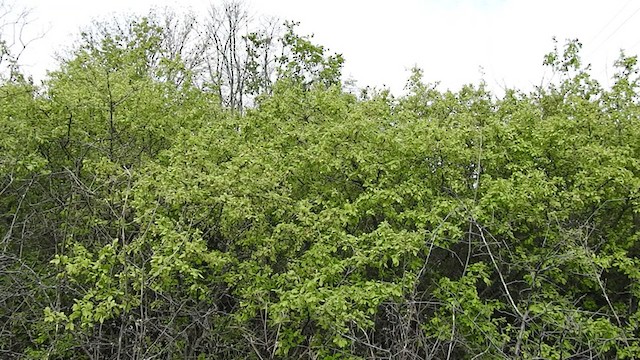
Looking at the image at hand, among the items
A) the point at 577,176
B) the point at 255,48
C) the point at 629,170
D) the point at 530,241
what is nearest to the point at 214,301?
the point at 530,241

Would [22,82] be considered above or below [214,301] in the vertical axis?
above

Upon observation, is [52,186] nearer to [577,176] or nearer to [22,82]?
[22,82]

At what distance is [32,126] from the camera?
7.14m

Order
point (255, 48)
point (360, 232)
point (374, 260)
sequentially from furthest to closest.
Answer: point (255, 48), point (360, 232), point (374, 260)

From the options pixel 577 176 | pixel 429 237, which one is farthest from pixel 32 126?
pixel 577 176

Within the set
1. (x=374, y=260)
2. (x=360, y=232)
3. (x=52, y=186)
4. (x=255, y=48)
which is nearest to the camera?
(x=374, y=260)

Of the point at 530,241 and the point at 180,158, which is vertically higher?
the point at 180,158

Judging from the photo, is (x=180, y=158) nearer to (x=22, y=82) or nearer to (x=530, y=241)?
(x=22, y=82)

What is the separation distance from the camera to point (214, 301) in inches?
253

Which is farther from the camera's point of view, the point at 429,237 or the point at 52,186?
the point at 52,186

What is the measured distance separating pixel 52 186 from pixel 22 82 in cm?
144

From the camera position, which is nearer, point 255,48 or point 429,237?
point 429,237

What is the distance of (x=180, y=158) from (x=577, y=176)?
4.57m

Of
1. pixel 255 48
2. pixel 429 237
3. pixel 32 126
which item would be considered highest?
pixel 255 48
